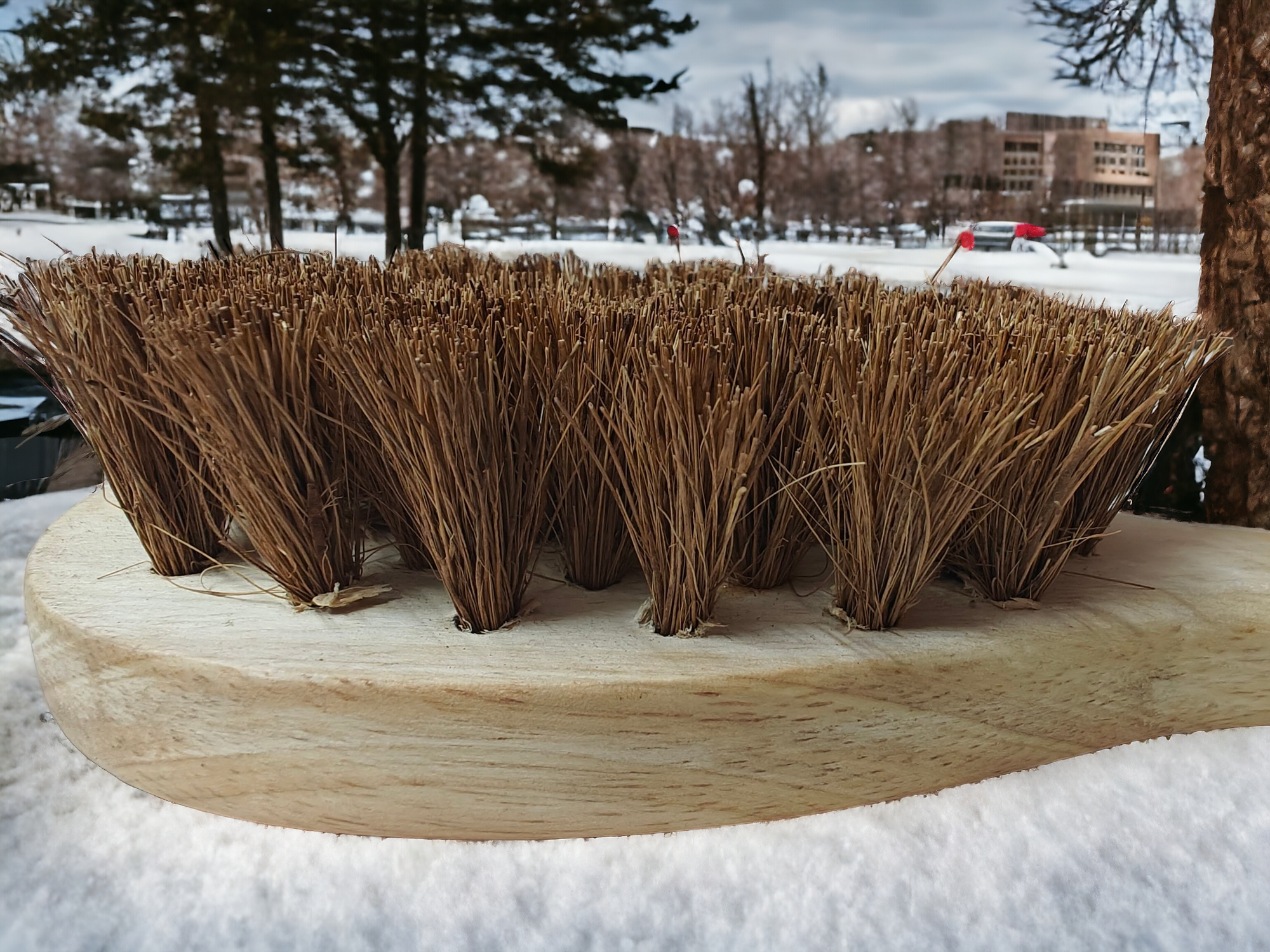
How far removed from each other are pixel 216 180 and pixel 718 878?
112 centimetres

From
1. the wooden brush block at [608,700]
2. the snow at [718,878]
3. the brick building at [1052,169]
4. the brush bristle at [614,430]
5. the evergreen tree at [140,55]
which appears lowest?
the snow at [718,878]

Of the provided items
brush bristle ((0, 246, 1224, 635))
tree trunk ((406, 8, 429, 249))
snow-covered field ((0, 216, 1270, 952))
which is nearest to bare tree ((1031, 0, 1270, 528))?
brush bristle ((0, 246, 1224, 635))

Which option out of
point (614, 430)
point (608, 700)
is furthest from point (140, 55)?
point (608, 700)

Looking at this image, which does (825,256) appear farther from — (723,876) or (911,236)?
(723,876)

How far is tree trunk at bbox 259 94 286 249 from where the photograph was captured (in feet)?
3.90

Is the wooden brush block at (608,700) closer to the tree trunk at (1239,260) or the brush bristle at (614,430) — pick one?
the brush bristle at (614,430)

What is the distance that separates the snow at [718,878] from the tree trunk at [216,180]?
0.86m

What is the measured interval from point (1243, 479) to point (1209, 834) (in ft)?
1.00

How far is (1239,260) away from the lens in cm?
68

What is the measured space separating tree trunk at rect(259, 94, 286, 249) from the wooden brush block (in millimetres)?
782

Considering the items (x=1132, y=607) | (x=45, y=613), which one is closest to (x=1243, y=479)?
(x=1132, y=607)

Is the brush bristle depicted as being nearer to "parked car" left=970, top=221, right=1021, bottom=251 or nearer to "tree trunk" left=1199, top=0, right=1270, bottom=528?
"tree trunk" left=1199, top=0, right=1270, bottom=528

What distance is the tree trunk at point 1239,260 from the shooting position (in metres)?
0.65

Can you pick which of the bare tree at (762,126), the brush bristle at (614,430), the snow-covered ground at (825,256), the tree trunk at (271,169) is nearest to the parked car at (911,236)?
the snow-covered ground at (825,256)
